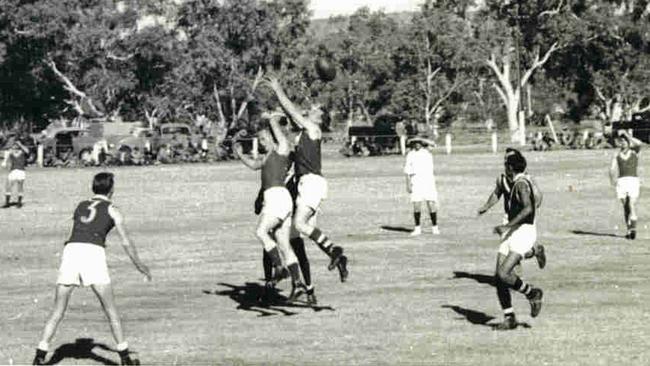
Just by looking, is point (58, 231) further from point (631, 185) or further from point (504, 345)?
point (504, 345)

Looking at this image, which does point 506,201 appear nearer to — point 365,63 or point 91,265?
point 91,265

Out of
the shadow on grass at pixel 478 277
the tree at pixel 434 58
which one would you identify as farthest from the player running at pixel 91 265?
the tree at pixel 434 58

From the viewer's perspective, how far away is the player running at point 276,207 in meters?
13.5

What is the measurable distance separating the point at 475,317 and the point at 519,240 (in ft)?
4.55

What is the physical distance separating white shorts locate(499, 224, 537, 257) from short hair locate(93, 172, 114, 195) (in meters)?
4.12

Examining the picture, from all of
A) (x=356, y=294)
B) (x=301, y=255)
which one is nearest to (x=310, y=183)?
(x=301, y=255)

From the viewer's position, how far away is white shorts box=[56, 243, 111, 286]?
10.5 meters

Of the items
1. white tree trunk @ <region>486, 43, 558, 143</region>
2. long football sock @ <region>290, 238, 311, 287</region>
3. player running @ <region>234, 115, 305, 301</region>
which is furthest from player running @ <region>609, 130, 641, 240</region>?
white tree trunk @ <region>486, 43, 558, 143</region>

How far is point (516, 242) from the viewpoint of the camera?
12.4 metres

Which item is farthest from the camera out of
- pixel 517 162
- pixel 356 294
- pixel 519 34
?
pixel 519 34

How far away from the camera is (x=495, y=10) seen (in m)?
86.4

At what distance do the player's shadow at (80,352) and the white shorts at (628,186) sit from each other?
498 inches

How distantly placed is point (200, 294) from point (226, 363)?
506 centimetres

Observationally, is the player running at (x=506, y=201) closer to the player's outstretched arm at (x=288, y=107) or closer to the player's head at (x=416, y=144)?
the player's outstretched arm at (x=288, y=107)
